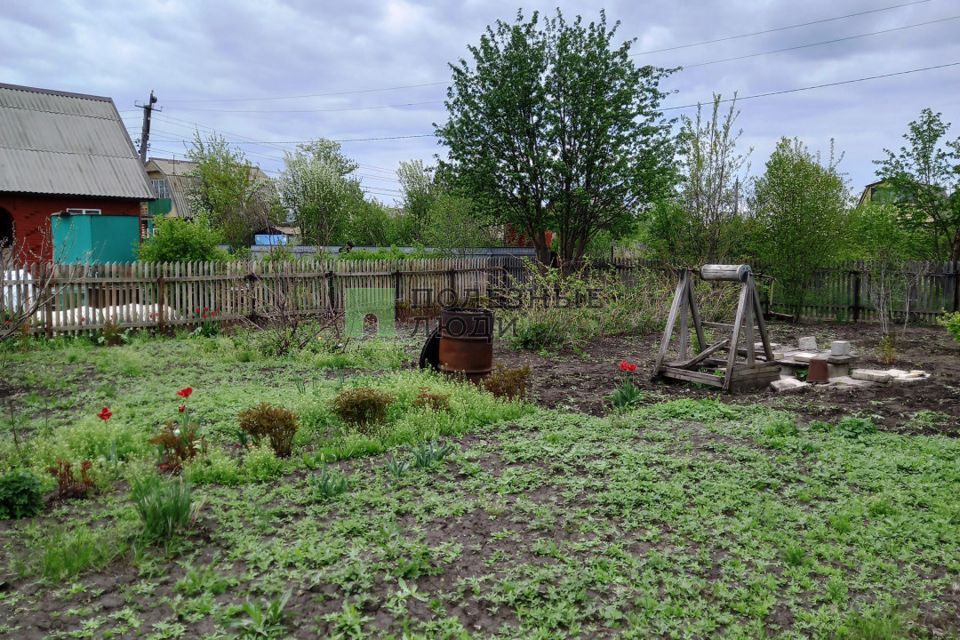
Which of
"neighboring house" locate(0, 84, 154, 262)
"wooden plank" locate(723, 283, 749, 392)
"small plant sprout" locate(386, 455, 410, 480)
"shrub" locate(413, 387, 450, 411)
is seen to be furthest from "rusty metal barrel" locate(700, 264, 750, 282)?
"neighboring house" locate(0, 84, 154, 262)

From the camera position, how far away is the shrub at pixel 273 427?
5223mm

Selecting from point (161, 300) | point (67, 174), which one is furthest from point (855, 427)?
point (67, 174)

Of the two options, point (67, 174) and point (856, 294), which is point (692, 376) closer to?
point (856, 294)

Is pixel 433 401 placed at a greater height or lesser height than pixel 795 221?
lesser

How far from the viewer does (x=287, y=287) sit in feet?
47.7

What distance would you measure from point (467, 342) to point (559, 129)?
39.2 ft

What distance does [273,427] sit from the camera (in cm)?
523

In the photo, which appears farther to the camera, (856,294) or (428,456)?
(856,294)

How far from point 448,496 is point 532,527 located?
67cm

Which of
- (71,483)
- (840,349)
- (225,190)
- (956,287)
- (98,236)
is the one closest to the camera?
(71,483)

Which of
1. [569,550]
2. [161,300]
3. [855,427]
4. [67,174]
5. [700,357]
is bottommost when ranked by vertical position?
[569,550]

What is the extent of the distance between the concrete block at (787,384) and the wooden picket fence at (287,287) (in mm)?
6729

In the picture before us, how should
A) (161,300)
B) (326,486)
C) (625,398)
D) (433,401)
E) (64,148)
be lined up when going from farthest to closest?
(64,148) < (161,300) < (625,398) < (433,401) < (326,486)

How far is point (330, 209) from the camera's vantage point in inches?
1483
